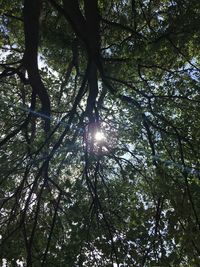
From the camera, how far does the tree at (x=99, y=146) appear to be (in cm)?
673

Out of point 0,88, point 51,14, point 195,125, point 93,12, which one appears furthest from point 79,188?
point 51,14

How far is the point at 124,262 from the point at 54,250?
1.44 metres

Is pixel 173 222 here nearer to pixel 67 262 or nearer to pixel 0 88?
pixel 67 262

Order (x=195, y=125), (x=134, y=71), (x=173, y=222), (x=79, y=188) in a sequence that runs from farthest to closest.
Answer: (x=134, y=71) < (x=195, y=125) < (x=79, y=188) < (x=173, y=222)

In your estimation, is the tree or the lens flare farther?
the lens flare

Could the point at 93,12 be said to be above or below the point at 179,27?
below

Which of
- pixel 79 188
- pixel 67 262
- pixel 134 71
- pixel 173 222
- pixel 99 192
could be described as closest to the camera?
pixel 173 222

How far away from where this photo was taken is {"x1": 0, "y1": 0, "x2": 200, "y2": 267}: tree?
6.73m

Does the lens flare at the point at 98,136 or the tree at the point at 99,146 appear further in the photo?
the lens flare at the point at 98,136

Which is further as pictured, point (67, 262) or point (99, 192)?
point (99, 192)

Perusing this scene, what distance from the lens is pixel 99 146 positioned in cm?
817

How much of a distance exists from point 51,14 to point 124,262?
360 inches

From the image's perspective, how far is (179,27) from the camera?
31.2 feet

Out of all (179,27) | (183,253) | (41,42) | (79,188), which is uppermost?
(41,42)
